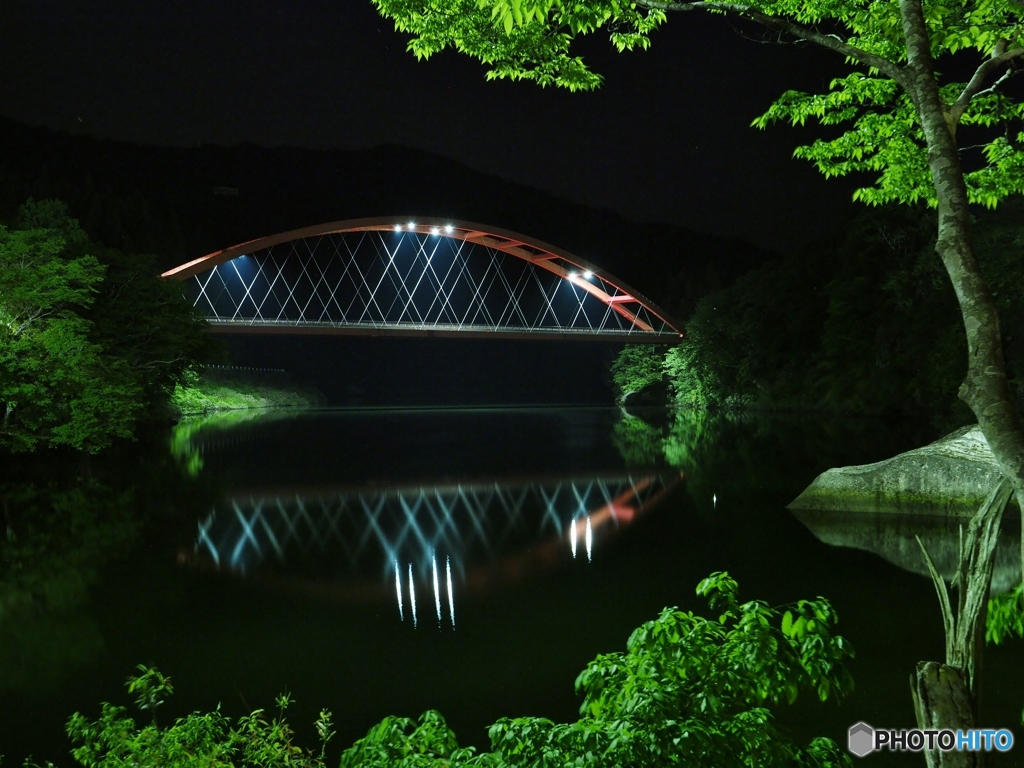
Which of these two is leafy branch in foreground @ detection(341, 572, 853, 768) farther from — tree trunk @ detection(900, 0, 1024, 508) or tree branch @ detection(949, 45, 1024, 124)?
tree branch @ detection(949, 45, 1024, 124)

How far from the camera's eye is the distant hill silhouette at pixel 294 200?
2557 inches

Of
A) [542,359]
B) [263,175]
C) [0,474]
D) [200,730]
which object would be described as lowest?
[200,730]

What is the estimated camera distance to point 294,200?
112438 millimetres

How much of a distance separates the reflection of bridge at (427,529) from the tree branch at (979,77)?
612 centimetres

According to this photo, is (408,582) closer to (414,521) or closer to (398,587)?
(398,587)

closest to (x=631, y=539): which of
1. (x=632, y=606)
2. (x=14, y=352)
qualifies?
(x=632, y=606)

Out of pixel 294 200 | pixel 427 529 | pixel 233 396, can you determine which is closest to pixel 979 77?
pixel 427 529

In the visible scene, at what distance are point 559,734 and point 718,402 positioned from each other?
167 ft

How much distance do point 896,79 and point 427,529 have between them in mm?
10281

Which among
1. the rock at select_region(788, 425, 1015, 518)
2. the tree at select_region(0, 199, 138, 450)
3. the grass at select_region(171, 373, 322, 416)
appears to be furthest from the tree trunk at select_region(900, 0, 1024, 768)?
the grass at select_region(171, 373, 322, 416)

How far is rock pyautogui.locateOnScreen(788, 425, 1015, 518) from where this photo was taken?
1169 cm

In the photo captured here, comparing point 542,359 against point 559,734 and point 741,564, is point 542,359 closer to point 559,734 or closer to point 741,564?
point 741,564

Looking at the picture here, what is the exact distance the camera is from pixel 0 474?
1903cm

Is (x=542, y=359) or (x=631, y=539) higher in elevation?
(x=542, y=359)
